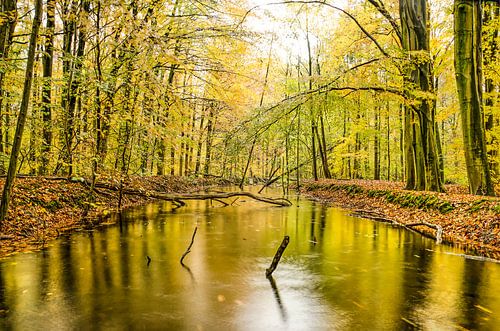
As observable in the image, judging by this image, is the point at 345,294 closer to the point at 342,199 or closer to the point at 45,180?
the point at 45,180

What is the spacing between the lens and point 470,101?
34.4 feet

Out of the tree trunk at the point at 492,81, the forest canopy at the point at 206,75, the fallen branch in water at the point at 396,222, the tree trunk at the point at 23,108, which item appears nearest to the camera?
the tree trunk at the point at 23,108

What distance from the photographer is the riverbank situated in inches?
307

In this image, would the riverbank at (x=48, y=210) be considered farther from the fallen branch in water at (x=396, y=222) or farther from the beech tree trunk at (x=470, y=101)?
the beech tree trunk at (x=470, y=101)

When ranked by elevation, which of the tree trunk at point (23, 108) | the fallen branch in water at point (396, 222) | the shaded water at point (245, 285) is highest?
the tree trunk at point (23, 108)

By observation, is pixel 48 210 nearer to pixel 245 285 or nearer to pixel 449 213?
pixel 245 285

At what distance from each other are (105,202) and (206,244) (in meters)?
6.75

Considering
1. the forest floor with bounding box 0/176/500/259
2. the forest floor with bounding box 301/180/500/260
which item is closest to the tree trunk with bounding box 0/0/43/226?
the forest floor with bounding box 0/176/500/259

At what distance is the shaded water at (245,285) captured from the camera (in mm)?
4320

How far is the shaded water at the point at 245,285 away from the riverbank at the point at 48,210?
0.73 meters

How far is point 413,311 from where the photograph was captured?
459cm

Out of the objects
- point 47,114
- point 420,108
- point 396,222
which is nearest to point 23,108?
point 47,114

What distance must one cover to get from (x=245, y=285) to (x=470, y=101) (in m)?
9.07

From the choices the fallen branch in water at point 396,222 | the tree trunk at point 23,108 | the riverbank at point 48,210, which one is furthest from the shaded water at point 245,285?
the tree trunk at point 23,108
